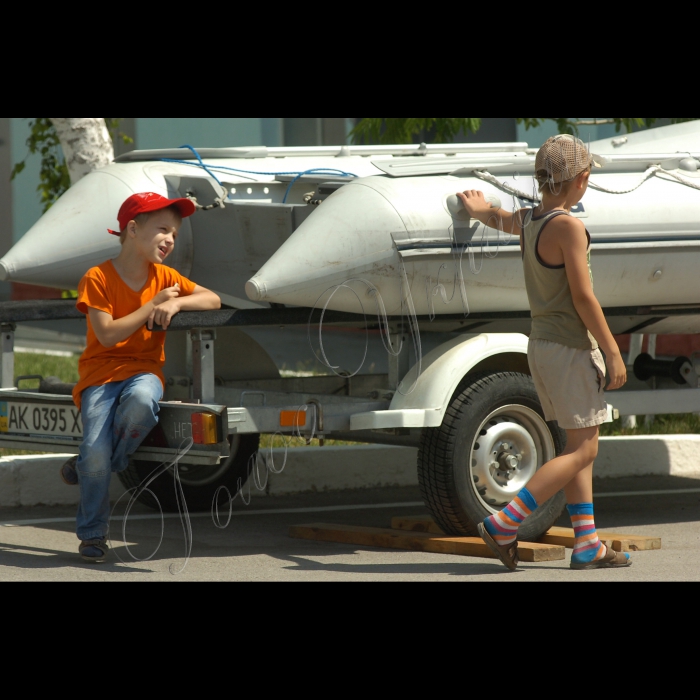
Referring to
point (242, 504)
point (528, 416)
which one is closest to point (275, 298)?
point (528, 416)

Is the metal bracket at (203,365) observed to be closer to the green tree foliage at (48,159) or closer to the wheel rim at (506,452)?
the wheel rim at (506,452)

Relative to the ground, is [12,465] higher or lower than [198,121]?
lower

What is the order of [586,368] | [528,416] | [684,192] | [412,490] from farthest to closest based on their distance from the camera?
[412,490]
[684,192]
[528,416]
[586,368]

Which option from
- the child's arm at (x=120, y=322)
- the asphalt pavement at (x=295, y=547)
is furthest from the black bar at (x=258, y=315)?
the asphalt pavement at (x=295, y=547)

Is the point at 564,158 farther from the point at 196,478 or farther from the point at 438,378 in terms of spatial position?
the point at 196,478

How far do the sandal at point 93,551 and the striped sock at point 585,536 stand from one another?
198 cm

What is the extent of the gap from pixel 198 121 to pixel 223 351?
35.2 ft

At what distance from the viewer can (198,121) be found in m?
16.8

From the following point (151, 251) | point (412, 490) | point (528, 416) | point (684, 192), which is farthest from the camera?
point (412, 490)

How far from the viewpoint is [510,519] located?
479cm

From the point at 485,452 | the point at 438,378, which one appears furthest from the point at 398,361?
the point at 485,452

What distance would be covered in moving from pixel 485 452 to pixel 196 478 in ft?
6.11

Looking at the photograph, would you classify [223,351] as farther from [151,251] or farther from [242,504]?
[151,251]

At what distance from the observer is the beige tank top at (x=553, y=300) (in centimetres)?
477
